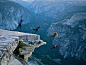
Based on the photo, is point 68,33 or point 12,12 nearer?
point 68,33

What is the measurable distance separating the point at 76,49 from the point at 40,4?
87945 mm

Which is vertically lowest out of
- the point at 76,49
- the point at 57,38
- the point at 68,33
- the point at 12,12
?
the point at 76,49

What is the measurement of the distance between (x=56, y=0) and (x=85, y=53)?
3666 inches

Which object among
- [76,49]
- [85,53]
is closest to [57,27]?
[76,49]

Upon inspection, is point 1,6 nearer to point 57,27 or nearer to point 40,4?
point 57,27

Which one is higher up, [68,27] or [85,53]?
[68,27]

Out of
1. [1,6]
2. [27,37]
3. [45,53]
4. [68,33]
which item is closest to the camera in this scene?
[27,37]

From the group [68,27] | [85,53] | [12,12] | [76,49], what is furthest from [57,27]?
[12,12]

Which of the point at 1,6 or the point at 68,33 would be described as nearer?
the point at 68,33

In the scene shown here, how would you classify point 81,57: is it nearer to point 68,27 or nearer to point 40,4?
point 68,27

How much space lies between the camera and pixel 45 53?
38500 millimetres

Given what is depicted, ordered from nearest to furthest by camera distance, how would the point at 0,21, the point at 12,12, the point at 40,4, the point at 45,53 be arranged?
the point at 45,53, the point at 0,21, the point at 12,12, the point at 40,4

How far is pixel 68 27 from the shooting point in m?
48.6

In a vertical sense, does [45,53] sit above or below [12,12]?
below
